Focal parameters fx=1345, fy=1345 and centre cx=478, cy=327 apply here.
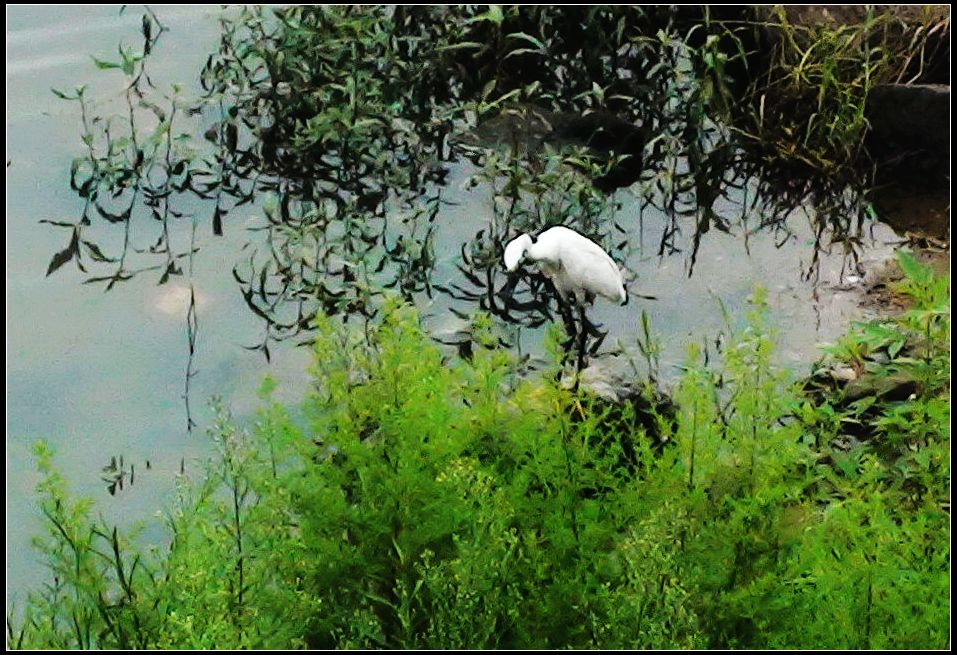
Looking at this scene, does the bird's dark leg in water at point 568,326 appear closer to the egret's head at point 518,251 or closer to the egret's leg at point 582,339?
the egret's leg at point 582,339

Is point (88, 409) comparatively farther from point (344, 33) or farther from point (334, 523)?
point (344, 33)

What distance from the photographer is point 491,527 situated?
2.20 m

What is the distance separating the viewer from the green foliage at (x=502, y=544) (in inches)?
85.4

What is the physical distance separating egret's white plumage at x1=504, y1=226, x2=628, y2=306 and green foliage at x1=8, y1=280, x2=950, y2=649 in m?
0.95

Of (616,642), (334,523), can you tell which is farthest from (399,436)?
(616,642)

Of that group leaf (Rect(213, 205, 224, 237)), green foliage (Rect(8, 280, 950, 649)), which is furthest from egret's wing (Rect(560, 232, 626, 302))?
leaf (Rect(213, 205, 224, 237))

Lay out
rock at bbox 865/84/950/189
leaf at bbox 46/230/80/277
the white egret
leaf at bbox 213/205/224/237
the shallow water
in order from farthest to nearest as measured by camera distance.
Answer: rock at bbox 865/84/950/189
leaf at bbox 213/205/224/237
leaf at bbox 46/230/80/277
the shallow water
the white egret

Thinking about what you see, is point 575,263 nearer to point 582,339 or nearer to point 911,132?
point 582,339

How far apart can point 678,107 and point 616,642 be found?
2921 millimetres

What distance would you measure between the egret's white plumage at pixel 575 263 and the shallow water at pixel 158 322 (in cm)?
41

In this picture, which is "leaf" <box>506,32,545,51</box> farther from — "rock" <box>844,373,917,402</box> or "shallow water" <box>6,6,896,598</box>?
"rock" <box>844,373,917,402</box>

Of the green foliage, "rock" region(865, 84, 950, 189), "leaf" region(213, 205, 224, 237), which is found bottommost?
the green foliage

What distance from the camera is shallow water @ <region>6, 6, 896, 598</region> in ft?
11.3

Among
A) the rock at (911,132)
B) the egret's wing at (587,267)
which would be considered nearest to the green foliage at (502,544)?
the egret's wing at (587,267)
